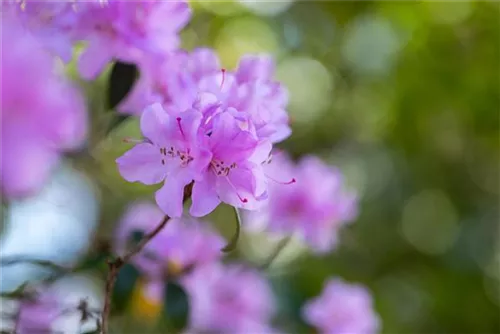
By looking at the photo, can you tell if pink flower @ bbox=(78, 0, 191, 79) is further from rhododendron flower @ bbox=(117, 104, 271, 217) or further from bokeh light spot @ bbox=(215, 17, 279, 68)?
bokeh light spot @ bbox=(215, 17, 279, 68)

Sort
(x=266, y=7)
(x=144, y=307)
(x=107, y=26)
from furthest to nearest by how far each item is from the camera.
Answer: (x=266, y=7), (x=144, y=307), (x=107, y=26)

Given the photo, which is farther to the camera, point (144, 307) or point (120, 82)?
point (144, 307)

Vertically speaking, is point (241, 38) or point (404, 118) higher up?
point (241, 38)

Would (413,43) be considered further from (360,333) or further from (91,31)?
(91,31)

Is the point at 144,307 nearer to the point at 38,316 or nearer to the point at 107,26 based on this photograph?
the point at 38,316

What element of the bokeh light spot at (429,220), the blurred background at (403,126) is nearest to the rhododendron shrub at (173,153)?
the blurred background at (403,126)

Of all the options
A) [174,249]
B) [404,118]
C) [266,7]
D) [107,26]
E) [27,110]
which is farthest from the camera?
[404,118]

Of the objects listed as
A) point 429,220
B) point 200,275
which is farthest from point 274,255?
point 429,220
